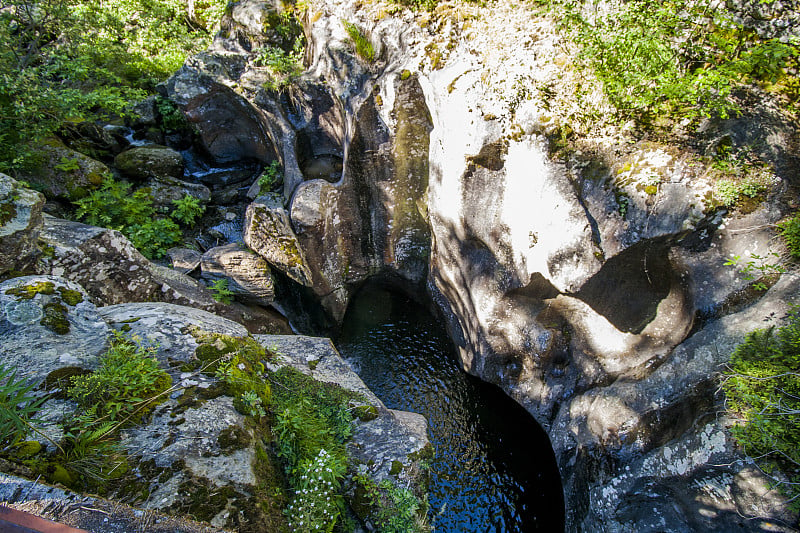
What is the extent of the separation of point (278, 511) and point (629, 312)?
254 inches

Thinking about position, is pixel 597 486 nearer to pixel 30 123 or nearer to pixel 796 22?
pixel 796 22

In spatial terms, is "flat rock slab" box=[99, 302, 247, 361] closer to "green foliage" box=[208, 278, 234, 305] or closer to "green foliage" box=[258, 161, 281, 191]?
"green foliage" box=[208, 278, 234, 305]

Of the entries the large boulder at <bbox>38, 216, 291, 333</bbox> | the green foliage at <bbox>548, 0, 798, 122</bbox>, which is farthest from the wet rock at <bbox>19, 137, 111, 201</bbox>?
the green foliage at <bbox>548, 0, 798, 122</bbox>

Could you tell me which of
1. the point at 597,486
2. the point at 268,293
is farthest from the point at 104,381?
the point at 597,486

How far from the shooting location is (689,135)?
5.84m

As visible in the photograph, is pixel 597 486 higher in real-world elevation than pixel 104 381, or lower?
lower

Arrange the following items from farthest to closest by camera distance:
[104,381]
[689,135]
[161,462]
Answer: [689,135] < [104,381] < [161,462]

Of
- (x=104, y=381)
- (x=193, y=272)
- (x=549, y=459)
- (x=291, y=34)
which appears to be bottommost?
(x=549, y=459)

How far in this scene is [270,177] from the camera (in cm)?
1338

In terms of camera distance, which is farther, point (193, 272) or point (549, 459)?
point (193, 272)

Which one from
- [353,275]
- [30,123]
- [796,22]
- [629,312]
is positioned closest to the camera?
[796,22]

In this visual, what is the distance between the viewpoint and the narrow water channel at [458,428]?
730 centimetres

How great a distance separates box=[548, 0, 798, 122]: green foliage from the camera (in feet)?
16.8

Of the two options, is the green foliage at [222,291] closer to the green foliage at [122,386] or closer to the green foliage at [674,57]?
the green foliage at [122,386]
